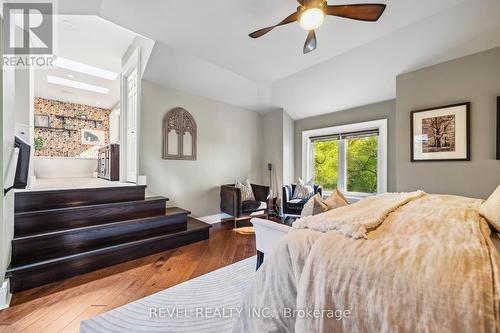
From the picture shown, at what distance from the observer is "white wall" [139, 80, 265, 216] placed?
11.9ft

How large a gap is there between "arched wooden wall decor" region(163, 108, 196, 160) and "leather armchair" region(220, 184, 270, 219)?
997 mm

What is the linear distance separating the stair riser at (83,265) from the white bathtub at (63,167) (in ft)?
15.6

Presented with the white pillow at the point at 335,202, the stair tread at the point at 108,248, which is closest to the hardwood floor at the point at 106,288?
the stair tread at the point at 108,248

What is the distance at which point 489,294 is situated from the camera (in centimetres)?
62

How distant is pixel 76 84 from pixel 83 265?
15.5 feet

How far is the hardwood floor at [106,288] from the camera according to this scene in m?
1.53

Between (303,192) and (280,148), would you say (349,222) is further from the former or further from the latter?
(280,148)

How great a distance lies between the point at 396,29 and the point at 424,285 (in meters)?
3.14

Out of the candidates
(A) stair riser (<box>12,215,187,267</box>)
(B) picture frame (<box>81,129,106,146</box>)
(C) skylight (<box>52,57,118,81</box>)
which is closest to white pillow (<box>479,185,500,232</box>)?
(A) stair riser (<box>12,215,187,267</box>)

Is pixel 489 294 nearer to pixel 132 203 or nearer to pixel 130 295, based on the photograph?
pixel 130 295

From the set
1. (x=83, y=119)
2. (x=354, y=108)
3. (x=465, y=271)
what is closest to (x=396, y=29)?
(x=354, y=108)

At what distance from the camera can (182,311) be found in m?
1.62

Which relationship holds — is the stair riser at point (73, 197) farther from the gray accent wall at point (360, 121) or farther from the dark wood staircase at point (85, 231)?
the gray accent wall at point (360, 121)

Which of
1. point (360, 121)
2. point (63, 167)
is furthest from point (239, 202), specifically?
point (63, 167)
